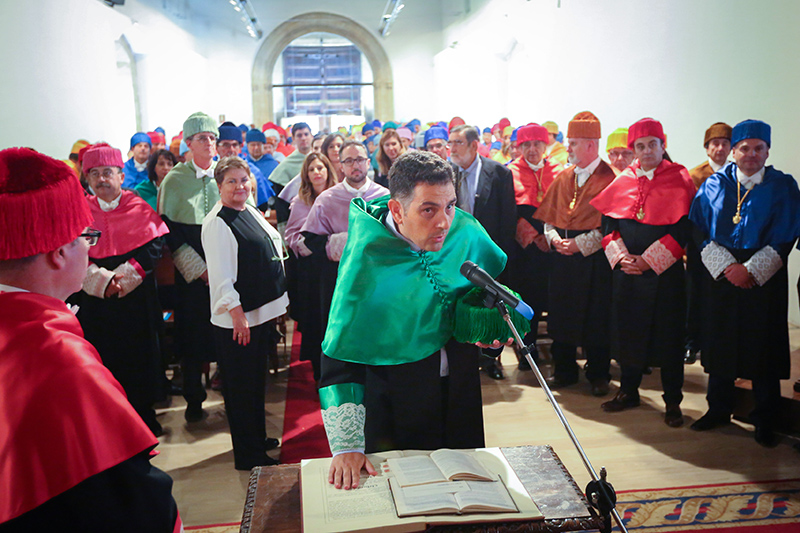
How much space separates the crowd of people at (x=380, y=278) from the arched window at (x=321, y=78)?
1696 centimetres

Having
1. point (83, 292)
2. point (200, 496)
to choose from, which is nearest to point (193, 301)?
point (83, 292)

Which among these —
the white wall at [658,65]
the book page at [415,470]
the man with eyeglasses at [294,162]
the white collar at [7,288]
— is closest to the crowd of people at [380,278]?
the white collar at [7,288]

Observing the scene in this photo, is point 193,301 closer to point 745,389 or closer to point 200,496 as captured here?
point 200,496

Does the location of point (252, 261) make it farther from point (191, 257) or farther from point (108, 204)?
point (108, 204)

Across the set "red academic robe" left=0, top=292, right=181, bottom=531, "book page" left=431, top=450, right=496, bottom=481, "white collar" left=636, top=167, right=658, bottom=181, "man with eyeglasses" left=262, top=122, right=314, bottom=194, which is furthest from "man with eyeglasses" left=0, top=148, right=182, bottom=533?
"man with eyeglasses" left=262, top=122, right=314, bottom=194

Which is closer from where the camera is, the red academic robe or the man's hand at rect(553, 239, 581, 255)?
the red academic robe

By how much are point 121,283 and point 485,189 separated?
2849mm

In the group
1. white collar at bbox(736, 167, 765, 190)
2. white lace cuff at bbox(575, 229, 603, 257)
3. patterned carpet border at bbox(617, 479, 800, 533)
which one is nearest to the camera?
patterned carpet border at bbox(617, 479, 800, 533)

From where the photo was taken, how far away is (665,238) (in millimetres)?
4285

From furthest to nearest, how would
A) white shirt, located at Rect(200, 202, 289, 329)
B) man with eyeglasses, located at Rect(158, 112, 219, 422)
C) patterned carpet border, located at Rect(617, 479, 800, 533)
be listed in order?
man with eyeglasses, located at Rect(158, 112, 219, 422) → white shirt, located at Rect(200, 202, 289, 329) → patterned carpet border, located at Rect(617, 479, 800, 533)

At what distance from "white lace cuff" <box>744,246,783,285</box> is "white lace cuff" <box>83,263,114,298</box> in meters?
4.03

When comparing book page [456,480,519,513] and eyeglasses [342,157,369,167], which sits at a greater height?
eyeglasses [342,157,369,167]

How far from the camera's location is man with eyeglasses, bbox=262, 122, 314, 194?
24.0ft

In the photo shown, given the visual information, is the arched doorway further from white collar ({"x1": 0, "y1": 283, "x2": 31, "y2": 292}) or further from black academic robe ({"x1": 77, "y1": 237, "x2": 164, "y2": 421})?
white collar ({"x1": 0, "y1": 283, "x2": 31, "y2": 292})
